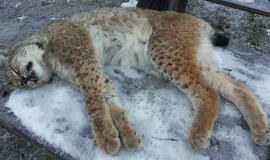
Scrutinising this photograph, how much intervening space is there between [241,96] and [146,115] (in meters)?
1.01

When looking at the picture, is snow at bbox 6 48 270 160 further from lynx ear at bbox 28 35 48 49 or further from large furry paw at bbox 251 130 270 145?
lynx ear at bbox 28 35 48 49

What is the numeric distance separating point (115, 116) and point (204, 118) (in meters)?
0.89

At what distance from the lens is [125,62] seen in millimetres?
3215

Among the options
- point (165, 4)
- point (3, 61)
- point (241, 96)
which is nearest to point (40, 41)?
point (3, 61)

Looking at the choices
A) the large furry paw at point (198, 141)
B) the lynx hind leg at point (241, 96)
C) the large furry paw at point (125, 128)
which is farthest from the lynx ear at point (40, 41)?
the large furry paw at point (198, 141)

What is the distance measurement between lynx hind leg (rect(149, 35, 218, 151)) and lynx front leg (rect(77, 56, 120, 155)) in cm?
70

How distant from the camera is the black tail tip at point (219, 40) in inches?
123

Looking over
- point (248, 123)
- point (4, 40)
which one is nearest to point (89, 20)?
point (4, 40)

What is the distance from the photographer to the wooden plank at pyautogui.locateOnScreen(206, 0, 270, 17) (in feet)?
10.4

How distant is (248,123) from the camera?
2371 millimetres

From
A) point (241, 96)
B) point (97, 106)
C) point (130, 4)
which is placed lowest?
point (97, 106)

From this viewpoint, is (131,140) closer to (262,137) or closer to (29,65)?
(262,137)

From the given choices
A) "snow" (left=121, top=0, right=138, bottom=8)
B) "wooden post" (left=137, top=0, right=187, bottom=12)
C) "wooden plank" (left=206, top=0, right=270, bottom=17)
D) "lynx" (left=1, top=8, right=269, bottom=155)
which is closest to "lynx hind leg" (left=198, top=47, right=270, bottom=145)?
"lynx" (left=1, top=8, right=269, bottom=155)

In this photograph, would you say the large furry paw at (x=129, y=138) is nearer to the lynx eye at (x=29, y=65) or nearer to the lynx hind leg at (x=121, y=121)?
the lynx hind leg at (x=121, y=121)
